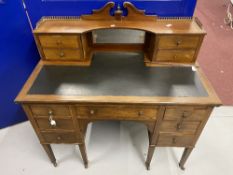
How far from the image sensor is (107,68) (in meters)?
1.13

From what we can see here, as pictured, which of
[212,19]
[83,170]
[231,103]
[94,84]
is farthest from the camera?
[212,19]

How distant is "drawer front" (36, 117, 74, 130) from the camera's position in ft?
3.45

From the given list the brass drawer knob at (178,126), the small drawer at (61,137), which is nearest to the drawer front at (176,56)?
the brass drawer knob at (178,126)

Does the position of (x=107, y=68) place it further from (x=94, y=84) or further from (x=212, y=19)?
(x=212, y=19)

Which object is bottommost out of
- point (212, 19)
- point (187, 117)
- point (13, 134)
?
point (13, 134)

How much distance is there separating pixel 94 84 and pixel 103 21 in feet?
1.43

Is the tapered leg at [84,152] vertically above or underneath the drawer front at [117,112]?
underneath

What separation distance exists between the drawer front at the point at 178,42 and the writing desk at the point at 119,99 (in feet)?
0.45

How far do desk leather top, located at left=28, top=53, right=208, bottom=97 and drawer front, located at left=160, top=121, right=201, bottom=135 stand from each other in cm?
19

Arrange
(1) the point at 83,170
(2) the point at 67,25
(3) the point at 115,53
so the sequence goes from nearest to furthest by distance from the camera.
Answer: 1. (2) the point at 67,25
2. (3) the point at 115,53
3. (1) the point at 83,170

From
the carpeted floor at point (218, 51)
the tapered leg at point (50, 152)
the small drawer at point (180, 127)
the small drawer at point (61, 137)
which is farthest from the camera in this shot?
the carpeted floor at point (218, 51)

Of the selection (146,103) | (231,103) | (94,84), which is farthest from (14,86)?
(231,103)

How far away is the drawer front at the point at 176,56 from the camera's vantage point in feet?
3.63

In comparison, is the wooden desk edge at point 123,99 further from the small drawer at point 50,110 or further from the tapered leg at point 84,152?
the tapered leg at point 84,152
